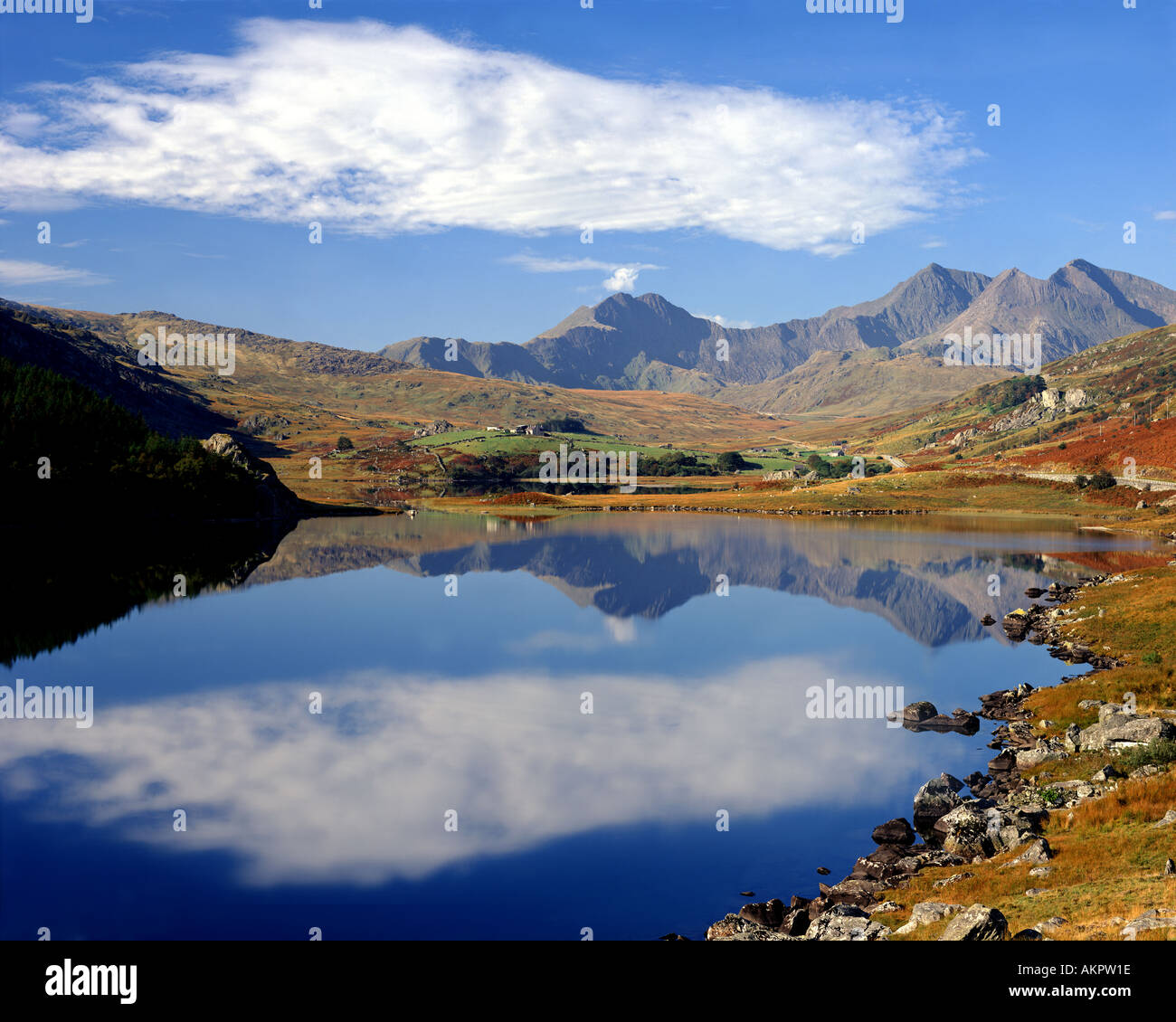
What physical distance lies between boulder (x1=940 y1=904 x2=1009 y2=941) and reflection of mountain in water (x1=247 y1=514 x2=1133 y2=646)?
46694 millimetres

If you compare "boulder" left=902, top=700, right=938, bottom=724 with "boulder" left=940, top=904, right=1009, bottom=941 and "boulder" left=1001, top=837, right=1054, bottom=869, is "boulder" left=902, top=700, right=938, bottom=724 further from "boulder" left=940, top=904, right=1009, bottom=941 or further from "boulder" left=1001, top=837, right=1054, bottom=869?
"boulder" left=940, top=904, right=1009, bottom=941

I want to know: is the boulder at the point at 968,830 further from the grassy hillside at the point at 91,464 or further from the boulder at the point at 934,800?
the grassy hillside at the point at 91,464

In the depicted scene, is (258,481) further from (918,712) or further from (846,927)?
(846,927)

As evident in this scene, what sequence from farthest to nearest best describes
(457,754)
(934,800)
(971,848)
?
1. (457,754)
2. (934,800)
3. (971,848)

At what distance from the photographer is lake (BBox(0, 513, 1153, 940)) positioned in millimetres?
23047

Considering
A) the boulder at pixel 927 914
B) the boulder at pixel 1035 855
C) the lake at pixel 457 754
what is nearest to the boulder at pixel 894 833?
the lake at pixel 457 754

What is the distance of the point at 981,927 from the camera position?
53.1 ft

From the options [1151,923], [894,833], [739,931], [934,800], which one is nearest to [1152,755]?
[934,800]

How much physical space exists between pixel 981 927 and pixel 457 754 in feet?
73.0

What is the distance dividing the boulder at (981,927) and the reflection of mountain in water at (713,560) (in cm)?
4669

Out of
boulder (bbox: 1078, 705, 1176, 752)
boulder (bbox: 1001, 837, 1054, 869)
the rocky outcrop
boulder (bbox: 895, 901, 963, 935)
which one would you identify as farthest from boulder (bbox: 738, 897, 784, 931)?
the rocky outcrop

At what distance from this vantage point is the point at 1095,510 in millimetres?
160875

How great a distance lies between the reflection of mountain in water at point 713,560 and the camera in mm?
76500

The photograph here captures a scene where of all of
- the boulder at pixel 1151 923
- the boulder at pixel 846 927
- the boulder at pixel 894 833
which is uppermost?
the boulder at pixel 1151 923
